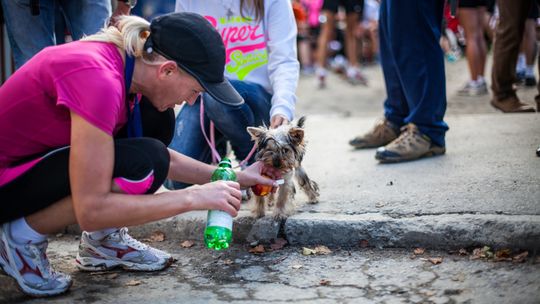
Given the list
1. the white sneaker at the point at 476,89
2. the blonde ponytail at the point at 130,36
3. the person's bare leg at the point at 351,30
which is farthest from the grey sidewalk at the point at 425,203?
the person's bare leg at the point at 351,30

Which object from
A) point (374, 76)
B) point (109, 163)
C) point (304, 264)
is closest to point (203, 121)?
point (304, 264)

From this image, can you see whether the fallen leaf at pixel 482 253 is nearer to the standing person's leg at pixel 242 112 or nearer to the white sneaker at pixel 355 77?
the standing person's leg at pixel 242 112

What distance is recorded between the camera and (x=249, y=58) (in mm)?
4188

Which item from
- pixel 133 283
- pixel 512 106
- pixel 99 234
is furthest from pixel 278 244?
pixel 512 106

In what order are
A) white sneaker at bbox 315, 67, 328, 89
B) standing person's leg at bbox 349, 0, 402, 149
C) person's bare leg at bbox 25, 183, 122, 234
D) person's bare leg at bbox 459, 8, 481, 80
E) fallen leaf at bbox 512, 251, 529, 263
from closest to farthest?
person's bare leg at bbox 25, 183, 122, 234
fallen leaf at bbox 512, 251, 529, 263
standing person's leg at bbox 349, 0, 402, 149
person's bare leg at bbox 459, 8, 481, 80
white sneaker at bbox 315, 67, 328, 89

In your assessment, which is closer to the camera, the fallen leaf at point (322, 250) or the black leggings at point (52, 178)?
the black leggings at point (52, 178)

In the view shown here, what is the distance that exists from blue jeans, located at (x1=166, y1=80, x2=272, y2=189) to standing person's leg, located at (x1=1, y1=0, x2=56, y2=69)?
1.13m

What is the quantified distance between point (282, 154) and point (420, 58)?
1.63m

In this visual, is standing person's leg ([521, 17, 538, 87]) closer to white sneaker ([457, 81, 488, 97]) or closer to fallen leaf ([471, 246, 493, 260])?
white sneaker ([457, 81, 488, 97])

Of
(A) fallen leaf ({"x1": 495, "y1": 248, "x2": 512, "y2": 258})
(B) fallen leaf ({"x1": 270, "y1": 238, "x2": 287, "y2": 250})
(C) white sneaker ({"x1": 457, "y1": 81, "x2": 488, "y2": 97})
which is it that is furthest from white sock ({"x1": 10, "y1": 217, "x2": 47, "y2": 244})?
(C) white sneaker ({"x1": 457, "y1": 81, "x2": 488, "y2": 97})

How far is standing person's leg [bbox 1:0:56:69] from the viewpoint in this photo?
14.0 ft

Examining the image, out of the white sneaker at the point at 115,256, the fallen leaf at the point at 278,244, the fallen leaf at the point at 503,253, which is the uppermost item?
the fallen leaf at the point at 503,253

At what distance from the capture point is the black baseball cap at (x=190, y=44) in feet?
8.91

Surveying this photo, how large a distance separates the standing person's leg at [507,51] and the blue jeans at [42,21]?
376 cm
